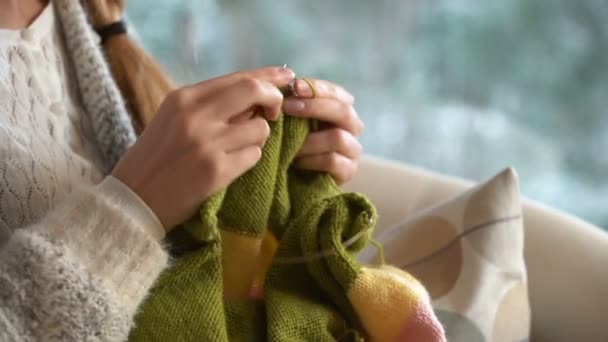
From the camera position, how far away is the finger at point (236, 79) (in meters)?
0.66

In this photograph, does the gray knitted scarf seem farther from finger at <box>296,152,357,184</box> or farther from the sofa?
the sofa

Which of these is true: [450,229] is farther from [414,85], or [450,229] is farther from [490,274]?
[414,85]

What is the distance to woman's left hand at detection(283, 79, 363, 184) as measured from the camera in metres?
0.71

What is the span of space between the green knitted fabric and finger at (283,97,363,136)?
12 mm

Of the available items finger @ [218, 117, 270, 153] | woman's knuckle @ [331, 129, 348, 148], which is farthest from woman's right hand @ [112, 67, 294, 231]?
woman's knuckle @ [331, 129, 348, 148]

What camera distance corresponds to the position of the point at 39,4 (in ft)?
2.75

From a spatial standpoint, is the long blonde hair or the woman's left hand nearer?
the woman's left hand

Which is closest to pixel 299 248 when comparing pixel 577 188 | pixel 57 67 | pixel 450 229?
pixel 450 229

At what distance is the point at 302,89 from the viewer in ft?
2.33

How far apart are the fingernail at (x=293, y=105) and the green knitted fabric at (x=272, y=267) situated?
1 cm

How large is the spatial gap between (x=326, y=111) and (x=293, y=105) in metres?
0.04

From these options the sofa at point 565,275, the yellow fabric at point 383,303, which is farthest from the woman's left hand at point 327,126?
the sofa at point 565,275

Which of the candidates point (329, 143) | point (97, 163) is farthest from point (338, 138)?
point (97, 163)

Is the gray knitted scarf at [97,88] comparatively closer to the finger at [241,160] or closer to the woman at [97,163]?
the woman at [97,163]
